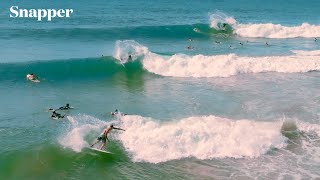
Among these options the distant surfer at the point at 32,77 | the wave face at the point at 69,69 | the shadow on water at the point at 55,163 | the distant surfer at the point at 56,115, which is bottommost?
the shadow on water at the point at 55,163

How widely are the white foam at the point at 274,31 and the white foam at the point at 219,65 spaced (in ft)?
45.6

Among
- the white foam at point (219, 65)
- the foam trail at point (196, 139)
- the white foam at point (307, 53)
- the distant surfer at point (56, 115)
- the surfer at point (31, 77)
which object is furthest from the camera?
the white foam at point (307, 53)

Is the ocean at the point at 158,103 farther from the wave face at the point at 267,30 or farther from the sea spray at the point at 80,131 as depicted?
the wave face at the point at 267,30

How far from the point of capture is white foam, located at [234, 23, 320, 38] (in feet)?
139

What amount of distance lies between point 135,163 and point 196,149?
2370mm

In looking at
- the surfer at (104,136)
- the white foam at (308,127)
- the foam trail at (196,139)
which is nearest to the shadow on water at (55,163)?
the surfer at (104,136)

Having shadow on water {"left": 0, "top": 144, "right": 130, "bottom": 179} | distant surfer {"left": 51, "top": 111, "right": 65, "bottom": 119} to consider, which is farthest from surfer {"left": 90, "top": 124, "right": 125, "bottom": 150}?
distant surfer {"left": 51, "top": 111, "right": 65, "bottom": 119}

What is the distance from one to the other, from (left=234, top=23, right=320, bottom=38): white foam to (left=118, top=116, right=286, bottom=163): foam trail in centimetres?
2710

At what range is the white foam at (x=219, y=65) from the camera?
85.8ft

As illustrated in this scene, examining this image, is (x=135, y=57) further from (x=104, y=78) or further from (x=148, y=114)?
(x=148, y=114)

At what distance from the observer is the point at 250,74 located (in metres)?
26.3

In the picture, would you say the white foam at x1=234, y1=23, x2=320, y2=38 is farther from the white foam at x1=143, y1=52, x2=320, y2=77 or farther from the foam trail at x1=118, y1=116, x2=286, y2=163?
the foam trail at x1=118, y1=116, x2=286, y2=163

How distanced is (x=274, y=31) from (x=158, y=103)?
86.3ft

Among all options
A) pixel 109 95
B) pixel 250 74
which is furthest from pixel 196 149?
pixel 250 74
